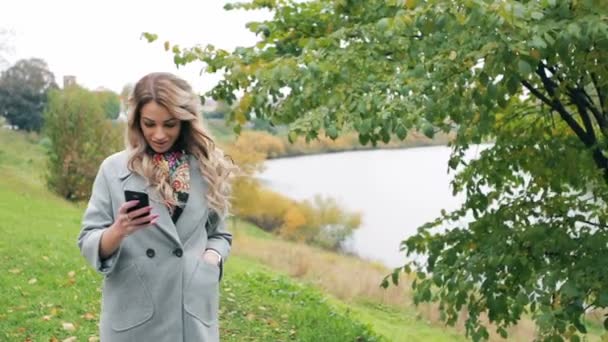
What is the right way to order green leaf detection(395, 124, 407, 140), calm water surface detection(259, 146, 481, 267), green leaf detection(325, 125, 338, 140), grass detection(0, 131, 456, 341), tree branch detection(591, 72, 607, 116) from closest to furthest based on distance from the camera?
green leaf detection(395, 124, 407, 140), green leaf detection(325, 125, 338, 140), tree branch detection(591, 72, 607, 116), grass detection(0, 131, 456, 341), calm water surface detection(259, 146, 481, 267)

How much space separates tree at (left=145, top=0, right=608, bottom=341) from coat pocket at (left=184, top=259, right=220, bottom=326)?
0.86m

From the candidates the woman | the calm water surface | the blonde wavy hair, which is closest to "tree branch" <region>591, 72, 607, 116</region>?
the blonde wavy hair

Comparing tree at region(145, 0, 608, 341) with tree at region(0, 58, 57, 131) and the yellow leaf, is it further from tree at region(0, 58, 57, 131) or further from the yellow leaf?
tree at region(0, 58, 57, 131)

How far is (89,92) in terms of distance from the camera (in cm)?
2322

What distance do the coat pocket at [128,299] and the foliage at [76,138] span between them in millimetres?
20925

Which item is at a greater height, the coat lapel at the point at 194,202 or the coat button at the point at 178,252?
the coat lapel at the point at 194,202

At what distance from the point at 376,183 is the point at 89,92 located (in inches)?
398

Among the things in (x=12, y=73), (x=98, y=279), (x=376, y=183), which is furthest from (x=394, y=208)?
(x=12, y=73)

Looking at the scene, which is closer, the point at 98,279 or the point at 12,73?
the point at 98,279

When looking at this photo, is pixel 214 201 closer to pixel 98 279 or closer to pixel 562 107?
pixel 562 107

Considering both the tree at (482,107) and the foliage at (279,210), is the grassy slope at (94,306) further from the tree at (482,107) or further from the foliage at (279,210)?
the foliage at (279,210)

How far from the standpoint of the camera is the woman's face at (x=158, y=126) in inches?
91.1

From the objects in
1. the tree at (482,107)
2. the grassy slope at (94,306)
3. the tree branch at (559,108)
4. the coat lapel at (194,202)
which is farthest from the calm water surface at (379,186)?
the coat lapel at (194,202)

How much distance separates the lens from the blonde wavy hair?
2312 mm
